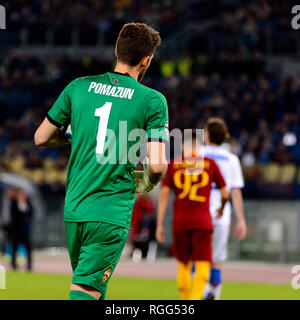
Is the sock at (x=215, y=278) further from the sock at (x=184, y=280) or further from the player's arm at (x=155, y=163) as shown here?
the player's arm at (x=155, y=163)

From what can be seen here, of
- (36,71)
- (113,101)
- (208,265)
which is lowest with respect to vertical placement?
(208,265)

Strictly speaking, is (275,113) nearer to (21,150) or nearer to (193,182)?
(21,150)

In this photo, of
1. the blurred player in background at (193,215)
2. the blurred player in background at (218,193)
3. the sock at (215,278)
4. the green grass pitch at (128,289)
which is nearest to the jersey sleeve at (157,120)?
the blurred player in background at (193,215)

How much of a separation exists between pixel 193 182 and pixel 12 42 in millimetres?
30212

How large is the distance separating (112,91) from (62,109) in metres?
0.32

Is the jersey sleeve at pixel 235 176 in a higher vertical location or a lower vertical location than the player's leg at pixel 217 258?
higher

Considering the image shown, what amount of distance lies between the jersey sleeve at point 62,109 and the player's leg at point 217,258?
515cm

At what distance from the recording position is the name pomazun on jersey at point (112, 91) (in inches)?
195

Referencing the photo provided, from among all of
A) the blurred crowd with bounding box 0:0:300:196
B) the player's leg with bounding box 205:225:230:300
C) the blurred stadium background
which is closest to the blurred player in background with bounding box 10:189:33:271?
the blurred stadium background

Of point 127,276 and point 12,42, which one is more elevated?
point 12,42
